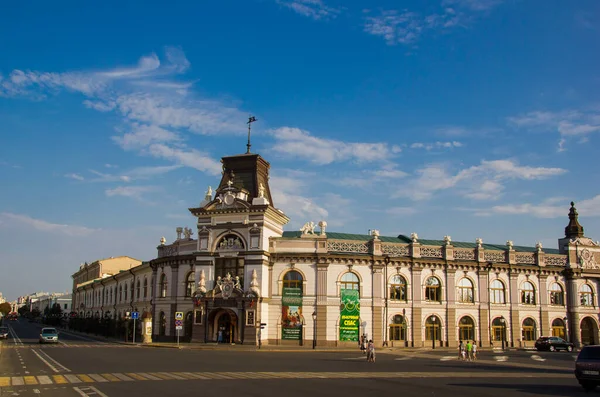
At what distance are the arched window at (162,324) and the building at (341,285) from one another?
187mm

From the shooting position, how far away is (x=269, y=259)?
57.7m

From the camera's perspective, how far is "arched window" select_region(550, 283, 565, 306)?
211ft

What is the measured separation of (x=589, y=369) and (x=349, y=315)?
115ft

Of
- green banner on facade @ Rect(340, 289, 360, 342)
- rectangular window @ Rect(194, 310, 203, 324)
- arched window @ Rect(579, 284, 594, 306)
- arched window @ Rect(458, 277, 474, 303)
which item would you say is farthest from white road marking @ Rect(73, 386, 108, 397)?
arched window @ Rect(579, 284, 594, 306)

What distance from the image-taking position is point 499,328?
202 ft

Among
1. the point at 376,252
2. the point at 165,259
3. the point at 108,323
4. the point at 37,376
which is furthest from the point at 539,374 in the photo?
the point at 108,323

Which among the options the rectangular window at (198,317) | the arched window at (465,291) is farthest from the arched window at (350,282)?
the rectangular window at (198,317)

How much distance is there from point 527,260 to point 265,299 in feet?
97.2

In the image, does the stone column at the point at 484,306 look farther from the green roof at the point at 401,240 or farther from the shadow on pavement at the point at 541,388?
the shadow on pavement at the point at 541,388

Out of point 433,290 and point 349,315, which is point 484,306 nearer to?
point 433,290

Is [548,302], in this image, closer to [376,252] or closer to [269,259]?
[376,252]

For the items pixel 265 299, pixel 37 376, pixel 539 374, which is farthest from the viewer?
pixel 265 299

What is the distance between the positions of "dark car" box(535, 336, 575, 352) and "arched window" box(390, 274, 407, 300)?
45.9ft

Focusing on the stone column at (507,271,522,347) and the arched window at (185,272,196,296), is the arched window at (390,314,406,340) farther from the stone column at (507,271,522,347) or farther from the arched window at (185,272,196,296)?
the arched window at (185,272,196,296)
